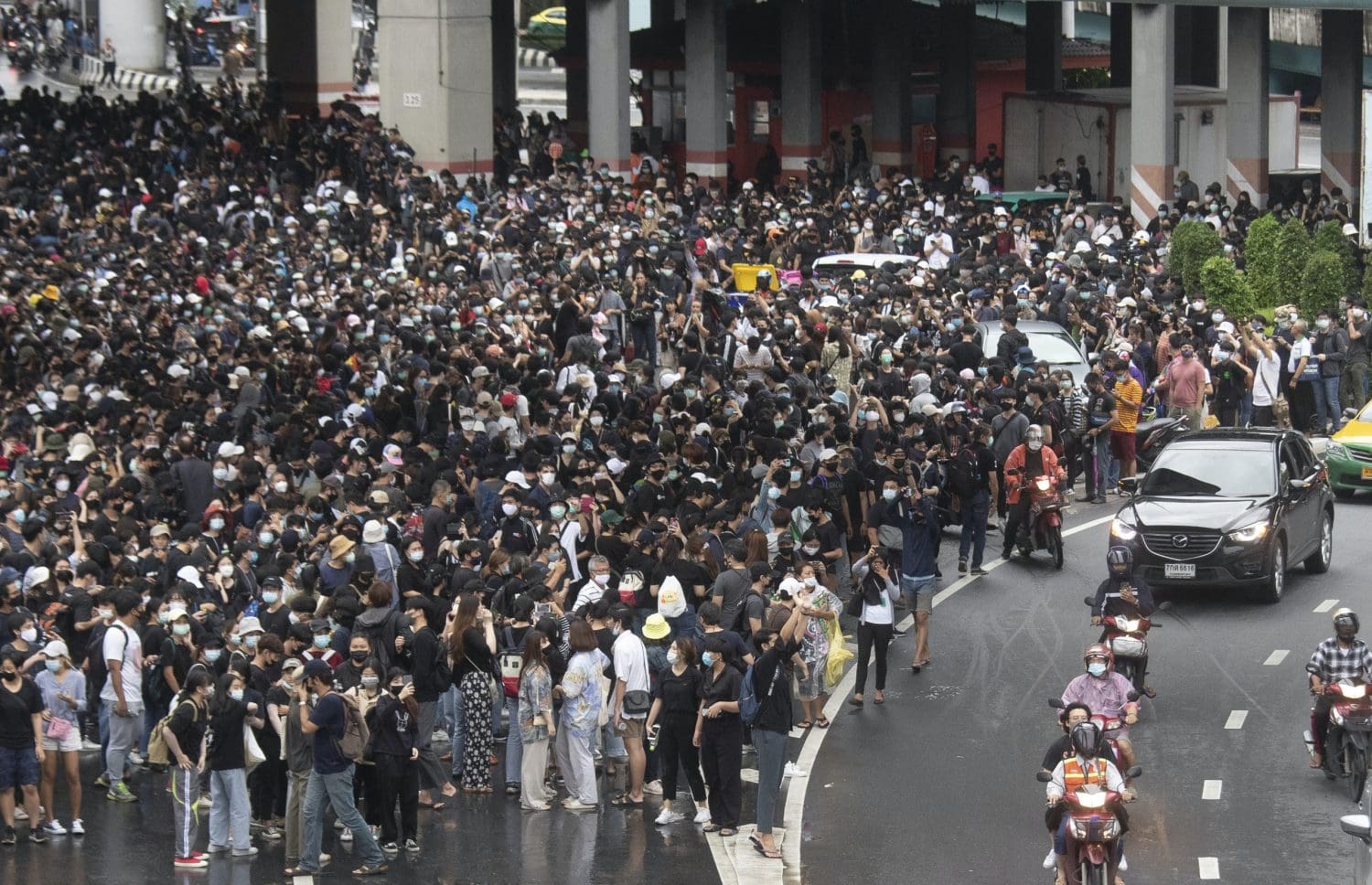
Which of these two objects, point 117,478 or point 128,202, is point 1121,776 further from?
point 128,202

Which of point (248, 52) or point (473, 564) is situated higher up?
point (248, 52)

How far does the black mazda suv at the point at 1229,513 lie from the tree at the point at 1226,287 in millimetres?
9838

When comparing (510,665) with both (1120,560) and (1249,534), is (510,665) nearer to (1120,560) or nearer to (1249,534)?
(1120,560)

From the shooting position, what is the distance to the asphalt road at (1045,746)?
14680mm

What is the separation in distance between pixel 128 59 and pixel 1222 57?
33.1 metres

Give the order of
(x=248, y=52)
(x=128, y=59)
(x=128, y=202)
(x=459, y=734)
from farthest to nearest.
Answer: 1. (x=248, y=52)
2. (x=128, y=59)
3. (x=128, y=202)
4. (x=459, y=734)

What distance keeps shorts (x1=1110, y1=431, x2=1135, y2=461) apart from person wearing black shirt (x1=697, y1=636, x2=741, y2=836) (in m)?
12.0

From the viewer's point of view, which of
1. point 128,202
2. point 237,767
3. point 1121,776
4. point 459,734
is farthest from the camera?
point 128,202

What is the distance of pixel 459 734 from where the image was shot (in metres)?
16.6

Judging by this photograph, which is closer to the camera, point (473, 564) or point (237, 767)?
point (237, 767)

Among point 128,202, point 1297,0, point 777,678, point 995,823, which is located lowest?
point 995,823

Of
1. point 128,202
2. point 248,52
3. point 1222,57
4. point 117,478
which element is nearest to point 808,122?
point 1222,57

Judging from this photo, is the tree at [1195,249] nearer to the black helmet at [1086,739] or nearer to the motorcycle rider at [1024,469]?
the motorcycle rider at [1024,469]

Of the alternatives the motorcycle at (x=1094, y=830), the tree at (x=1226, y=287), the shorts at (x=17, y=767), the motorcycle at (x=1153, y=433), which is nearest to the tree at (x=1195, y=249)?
the tree at (x=1226, y=287)
